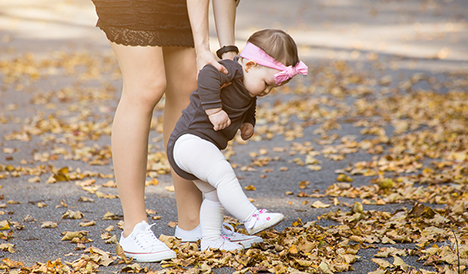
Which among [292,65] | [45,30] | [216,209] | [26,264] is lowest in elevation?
[45,30]

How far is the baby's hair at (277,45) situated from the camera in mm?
2365

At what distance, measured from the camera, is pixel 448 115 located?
19.4ft

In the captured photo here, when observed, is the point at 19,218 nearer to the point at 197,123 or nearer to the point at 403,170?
the point at 197,123

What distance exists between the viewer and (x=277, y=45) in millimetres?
2367

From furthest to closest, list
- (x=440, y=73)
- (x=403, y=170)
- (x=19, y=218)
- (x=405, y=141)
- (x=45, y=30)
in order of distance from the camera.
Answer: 1. (x=45, y=30)
2. (x=440, y=73)
3. (x=405, y=141)
4. (x=403, y=170)
5. (x=19, y=218)

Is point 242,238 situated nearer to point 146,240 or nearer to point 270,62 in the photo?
point 146,240

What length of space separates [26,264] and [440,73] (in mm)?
7963

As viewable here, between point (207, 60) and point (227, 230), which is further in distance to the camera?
point (227, 230)

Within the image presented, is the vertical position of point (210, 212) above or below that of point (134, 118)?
below

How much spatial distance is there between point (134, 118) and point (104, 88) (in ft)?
21.0

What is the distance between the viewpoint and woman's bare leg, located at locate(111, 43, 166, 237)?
2396 mm

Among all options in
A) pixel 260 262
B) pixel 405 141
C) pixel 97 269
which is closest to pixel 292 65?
pixel 260 262

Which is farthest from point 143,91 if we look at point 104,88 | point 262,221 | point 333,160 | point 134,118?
point 104,88

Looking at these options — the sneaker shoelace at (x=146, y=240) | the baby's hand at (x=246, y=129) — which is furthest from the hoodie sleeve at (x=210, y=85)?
the sneaker shoelace at (x=146, y=240)
